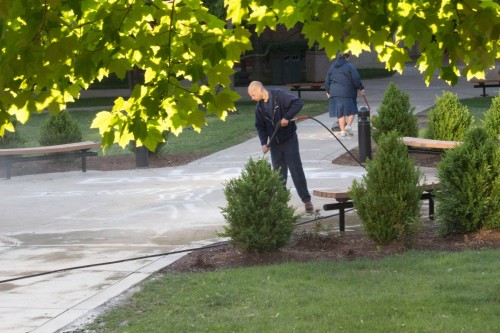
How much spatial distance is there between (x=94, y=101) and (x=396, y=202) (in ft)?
84.2

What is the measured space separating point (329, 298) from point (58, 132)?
503 inches

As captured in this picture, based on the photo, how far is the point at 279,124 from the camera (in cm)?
1298

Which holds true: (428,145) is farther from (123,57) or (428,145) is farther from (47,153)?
(123,57)

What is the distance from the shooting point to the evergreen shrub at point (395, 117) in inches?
738

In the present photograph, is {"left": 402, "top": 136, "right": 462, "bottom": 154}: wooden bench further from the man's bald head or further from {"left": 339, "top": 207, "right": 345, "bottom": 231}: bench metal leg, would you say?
{"left": 339, "top": 207, "right": 345, "bottom": 231}: bench metal leg

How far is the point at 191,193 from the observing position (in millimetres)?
15789

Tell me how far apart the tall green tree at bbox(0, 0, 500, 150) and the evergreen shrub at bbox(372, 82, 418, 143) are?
11.3 m

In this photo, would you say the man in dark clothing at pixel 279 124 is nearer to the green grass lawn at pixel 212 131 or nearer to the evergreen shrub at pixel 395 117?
the evergreen shrub at pixel 395 117

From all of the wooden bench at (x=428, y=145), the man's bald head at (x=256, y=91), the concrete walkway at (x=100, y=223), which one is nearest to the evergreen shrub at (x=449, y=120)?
the wooden bench at (x=428, y=145)

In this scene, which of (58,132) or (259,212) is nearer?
(259,212)

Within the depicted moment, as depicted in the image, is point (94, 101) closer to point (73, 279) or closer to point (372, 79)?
point (372, 79)

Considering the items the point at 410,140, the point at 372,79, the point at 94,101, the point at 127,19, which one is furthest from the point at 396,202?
the point at 372,79

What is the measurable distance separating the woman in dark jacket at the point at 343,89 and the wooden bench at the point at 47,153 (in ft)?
17.3

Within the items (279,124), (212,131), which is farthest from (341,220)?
(212,131)
